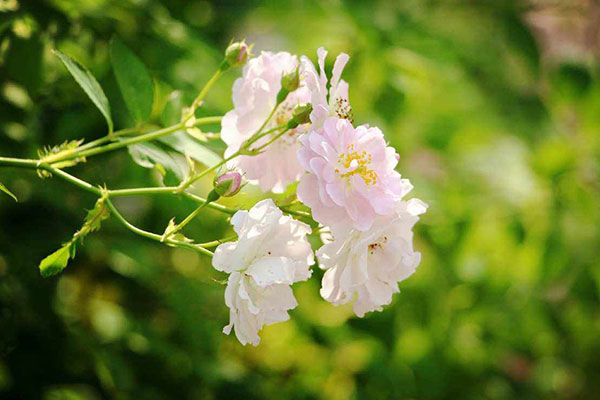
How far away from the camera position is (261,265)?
59 cm

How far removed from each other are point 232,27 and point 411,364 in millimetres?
949

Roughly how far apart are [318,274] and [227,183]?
0.70 m

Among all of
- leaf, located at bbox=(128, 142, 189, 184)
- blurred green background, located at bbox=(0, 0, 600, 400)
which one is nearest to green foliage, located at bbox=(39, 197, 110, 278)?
leaf, located at bbox=(128, 142, 189, 184)

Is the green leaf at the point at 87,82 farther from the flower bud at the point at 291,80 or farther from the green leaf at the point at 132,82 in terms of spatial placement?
the flower bud at the point at 291,80

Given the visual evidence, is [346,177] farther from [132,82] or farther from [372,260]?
[132,82]

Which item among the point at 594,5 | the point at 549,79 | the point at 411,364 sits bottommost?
the point at 411,364

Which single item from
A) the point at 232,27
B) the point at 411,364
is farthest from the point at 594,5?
the point at 411,364

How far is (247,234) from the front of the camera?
0.58m

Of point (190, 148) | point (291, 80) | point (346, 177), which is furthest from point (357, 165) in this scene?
point (190, 148)

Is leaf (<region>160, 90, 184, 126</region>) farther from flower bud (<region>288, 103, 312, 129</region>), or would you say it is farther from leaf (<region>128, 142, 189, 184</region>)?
flower bud (<region>288, 103, 312, 129</region>)

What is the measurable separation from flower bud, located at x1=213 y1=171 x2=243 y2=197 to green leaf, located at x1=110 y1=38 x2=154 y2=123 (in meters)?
0.19

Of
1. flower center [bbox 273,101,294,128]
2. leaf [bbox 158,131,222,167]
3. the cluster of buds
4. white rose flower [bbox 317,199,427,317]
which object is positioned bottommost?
white rose flower [bbox 317,199,427,317]

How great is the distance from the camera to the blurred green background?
1.11 metres

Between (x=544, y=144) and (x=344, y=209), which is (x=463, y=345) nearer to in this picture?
(x=544, y=144)
